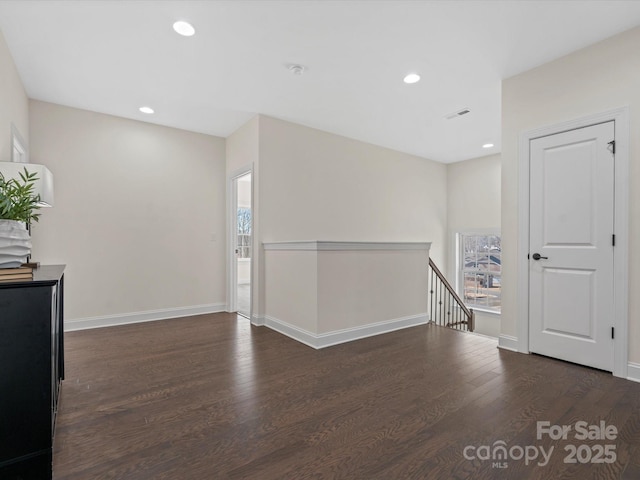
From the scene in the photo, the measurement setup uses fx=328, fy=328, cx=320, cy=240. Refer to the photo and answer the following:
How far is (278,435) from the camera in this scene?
1838 mm

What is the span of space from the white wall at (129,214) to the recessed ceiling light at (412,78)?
120 inches

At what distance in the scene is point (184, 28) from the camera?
8.45 ft

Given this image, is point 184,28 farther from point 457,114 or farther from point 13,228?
point 457,114

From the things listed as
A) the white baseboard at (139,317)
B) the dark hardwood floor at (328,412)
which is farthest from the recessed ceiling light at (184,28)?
the white baseboard at (139,317)

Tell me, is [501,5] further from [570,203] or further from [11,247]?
[11,247]

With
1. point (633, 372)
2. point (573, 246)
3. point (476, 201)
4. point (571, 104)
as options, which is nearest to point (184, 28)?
point (571, 104)

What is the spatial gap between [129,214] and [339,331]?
10.5 feet

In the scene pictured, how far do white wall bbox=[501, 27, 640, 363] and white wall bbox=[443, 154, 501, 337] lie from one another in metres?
3.18

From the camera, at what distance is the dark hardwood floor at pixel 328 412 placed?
1.59 m

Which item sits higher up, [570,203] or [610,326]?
[570,203]

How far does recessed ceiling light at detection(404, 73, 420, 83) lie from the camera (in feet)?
10.9

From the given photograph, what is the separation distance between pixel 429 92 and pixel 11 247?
3.86 meters

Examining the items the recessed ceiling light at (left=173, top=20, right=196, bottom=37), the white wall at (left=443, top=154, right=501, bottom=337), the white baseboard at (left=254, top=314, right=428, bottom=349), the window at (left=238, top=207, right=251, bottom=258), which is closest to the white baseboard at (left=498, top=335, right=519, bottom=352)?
the white baseboard at (left=254, top=314, right=428, bottom=349)

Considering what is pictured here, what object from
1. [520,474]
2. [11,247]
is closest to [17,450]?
[11,247]
